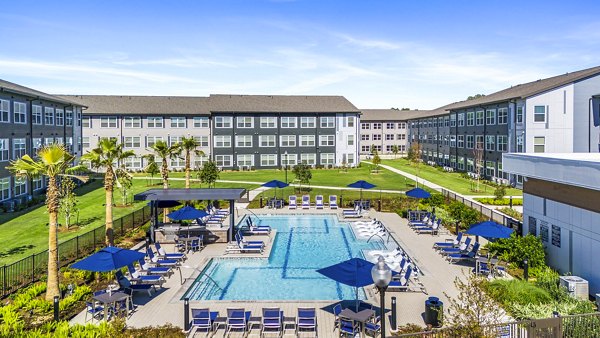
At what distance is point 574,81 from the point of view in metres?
42.6

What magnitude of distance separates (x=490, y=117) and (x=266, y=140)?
3297cm

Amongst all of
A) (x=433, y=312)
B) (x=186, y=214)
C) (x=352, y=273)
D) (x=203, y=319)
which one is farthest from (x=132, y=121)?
(x=433, y=312)

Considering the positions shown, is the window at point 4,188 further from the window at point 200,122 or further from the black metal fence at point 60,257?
the window at point 200,122

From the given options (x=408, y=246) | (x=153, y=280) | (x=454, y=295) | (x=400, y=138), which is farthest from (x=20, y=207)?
(x=400, y=138)

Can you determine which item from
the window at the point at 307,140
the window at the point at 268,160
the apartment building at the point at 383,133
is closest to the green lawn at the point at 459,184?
the window at the point at 307,140

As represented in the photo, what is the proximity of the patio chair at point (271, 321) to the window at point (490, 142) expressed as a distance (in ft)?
151

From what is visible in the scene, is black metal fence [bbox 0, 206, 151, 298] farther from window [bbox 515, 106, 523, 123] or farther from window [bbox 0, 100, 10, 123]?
window [bbox 515, 106, 523, 123]

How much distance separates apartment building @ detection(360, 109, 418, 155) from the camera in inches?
4043

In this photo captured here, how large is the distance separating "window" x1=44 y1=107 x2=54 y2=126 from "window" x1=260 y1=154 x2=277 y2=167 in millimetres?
31230

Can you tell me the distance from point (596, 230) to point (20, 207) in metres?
37.9

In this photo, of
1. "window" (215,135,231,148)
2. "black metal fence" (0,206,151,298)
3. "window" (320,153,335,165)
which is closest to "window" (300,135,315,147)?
"window" (320,153,335,165)

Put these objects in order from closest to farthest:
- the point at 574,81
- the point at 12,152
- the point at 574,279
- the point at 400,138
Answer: the point at 574,279 → the point at 12,152 → the point at 574,81 → the point at 400,138

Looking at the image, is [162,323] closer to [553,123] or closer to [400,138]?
[553,123]

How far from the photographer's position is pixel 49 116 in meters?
45.5
